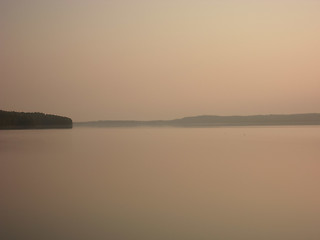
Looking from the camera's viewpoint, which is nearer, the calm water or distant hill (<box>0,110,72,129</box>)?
the calm water

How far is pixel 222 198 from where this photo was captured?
582 cm

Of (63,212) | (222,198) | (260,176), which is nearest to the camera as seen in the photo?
(63,212)

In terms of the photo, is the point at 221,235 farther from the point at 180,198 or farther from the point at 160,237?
the point at 180,198

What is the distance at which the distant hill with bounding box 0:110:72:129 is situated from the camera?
158 ft

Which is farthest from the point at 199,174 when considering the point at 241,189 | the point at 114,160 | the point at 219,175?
the point at 114,160

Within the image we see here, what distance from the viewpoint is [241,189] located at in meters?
6.49

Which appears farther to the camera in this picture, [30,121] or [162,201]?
[30,121]

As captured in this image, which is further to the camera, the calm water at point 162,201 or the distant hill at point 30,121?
the distant hill at point 30,121

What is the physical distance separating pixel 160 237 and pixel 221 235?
0.67 metres

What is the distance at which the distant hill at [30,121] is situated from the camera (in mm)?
48062

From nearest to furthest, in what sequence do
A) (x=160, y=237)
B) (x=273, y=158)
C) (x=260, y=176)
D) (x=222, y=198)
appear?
(x=160, y=237) → (x=222, y=198) → (x=260, y=176) → (x=273, y=158)

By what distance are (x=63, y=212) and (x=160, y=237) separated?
1.60 meters

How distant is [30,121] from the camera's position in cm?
5175

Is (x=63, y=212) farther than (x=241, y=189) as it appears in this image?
No
